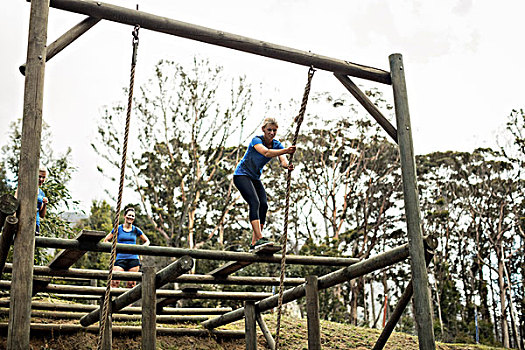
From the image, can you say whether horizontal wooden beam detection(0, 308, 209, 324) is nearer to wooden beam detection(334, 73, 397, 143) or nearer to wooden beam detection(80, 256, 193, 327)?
wooden beam detection(80, 256, 193, 327)

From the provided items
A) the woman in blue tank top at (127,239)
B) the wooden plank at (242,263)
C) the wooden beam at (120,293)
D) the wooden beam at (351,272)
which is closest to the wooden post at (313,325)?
the wooden beam at (351,272)

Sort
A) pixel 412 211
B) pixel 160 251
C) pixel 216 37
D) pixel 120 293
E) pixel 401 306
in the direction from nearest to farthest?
pixel 160 251 < pixel 216 37 < pixel 412 211 < pixel 401 306 < pixel 120 293

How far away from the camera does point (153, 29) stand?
4953 millimetres

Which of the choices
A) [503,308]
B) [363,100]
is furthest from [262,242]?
[503,308]

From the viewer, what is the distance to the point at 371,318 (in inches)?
1020

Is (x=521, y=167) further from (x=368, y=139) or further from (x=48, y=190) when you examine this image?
(x=48, y=190)

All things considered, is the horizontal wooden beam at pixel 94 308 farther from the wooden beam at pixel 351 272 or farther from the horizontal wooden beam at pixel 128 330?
the wooden beam at pixel 351 272

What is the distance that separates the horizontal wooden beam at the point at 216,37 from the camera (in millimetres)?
4770

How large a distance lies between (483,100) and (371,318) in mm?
10816

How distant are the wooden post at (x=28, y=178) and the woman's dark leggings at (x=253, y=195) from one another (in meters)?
2.43

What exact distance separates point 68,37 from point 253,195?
2.48m

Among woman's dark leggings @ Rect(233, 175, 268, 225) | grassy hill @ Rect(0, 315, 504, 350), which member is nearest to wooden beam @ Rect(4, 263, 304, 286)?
woman's dark leggings @ Rect(233, 175, 268, 225)

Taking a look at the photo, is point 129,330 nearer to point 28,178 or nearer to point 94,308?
point 94,308

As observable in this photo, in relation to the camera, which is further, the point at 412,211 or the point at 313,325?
the point at 313,325
